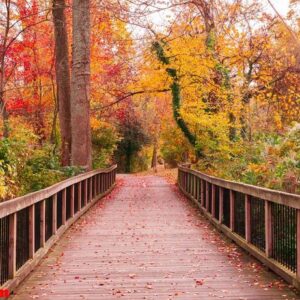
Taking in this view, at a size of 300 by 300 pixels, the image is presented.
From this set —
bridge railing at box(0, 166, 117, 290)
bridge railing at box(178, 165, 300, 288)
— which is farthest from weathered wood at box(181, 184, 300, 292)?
bridge railing at box(0, 166, 117, 290)

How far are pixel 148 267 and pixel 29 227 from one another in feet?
5.24

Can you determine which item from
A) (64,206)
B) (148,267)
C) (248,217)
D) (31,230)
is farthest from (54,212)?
(248,217)

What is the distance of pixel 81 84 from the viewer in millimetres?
16078

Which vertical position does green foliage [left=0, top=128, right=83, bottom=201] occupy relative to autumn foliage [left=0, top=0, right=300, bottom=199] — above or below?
below

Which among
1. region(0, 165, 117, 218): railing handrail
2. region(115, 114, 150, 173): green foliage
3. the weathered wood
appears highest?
region(115, 114, 150, 173): green foliage

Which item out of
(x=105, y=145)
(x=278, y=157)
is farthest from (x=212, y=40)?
(x=105, y=145)

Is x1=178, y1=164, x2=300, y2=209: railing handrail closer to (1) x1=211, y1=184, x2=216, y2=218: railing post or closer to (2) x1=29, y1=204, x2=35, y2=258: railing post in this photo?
(1) x1=211, y1=184, x2=216, y2=218: railing post

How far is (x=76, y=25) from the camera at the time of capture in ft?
52.5

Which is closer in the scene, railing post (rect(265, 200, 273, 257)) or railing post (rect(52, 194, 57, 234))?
railing post (rect(265, 200, 273, 257))

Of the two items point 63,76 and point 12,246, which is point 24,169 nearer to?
point 63,76

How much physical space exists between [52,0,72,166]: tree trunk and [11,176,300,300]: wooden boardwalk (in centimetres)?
736

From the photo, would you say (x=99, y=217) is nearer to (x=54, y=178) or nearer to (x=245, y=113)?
(x=54, y=178)

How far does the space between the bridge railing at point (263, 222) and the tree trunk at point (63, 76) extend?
8641mm

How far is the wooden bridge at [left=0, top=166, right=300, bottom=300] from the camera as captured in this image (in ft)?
17.4
